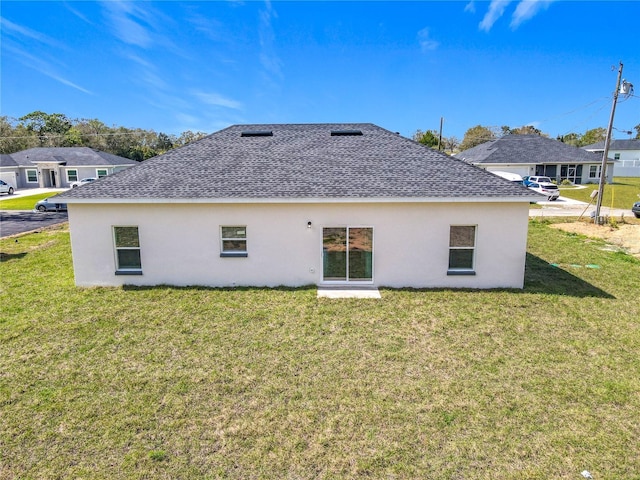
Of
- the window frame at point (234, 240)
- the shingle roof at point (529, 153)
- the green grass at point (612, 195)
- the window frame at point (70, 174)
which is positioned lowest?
the window frame at point (234, 240)

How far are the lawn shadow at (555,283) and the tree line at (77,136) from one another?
61233 millimetres

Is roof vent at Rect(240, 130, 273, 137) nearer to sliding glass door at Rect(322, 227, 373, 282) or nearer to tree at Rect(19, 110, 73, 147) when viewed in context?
sliding glass door at Rect(322, 227, 373, 282)

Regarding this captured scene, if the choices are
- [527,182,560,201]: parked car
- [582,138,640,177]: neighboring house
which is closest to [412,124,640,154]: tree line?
[582,138,640,177]: neighboring house

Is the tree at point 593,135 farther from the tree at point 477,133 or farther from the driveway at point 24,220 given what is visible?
the driveway at point 24,220

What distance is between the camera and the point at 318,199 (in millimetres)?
11508

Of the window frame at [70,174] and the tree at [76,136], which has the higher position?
the tree at [76,136]

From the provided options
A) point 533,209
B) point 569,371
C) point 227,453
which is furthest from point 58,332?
point 533,209

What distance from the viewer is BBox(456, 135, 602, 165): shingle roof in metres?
45.6

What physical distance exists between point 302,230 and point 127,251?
559 cm

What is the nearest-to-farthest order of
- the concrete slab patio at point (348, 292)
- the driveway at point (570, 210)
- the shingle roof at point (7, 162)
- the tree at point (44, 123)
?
the concrete slab patio at point (348, 292), the driveway at point (570, 210), the shingle roof at point (7, 162), the tree at point (44, 123)

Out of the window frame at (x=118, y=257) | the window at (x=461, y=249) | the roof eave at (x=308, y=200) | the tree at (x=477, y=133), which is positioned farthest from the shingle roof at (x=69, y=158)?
the tree at (x=477, y=133)

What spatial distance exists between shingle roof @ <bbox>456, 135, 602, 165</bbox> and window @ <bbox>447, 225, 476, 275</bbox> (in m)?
36.3

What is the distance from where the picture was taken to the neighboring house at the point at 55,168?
1848 inches

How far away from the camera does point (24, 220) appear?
2648 cm
